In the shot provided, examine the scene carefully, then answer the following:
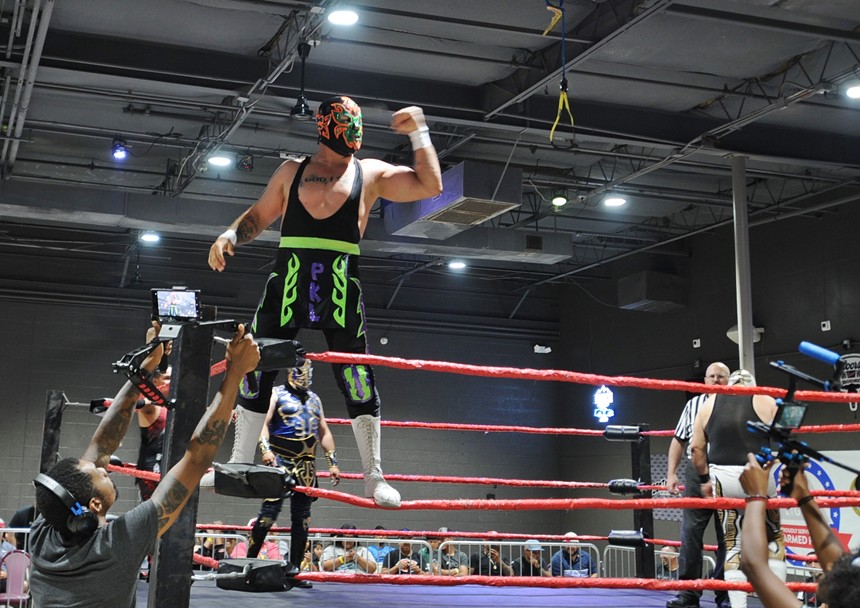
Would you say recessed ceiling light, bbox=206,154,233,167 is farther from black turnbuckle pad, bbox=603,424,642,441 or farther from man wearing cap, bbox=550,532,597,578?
black turnbuckle pad, bbox=603,424,642,441

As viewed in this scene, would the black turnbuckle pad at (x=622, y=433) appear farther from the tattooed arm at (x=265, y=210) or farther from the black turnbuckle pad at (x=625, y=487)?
the tattooed arm at (x=265, y=210)

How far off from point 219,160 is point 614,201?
4.37 m

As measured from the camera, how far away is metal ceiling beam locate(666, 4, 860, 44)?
623 centimetres

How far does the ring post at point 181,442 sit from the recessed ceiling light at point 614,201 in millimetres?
8717

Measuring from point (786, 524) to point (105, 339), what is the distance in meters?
8.18

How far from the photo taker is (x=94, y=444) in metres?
2.50

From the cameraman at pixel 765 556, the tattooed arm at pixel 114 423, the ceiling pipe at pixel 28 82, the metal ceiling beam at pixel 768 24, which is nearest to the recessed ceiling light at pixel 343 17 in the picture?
the ceiling pipe at pixel 28 82

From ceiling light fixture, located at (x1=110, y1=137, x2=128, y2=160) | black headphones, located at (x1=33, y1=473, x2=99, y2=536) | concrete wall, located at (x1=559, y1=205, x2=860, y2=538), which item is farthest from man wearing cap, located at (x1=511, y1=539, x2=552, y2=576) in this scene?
black headphones, located at (x1=33, y1=473, x2=99, y2=536)

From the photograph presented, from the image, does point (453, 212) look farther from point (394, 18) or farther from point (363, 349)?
point (363, 349)

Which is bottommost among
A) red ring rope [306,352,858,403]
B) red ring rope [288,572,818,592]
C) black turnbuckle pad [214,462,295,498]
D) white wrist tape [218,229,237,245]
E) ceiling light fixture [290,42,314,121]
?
red ring rope [288,572,818,592]

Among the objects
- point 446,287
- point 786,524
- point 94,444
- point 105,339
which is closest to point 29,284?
point 105,339

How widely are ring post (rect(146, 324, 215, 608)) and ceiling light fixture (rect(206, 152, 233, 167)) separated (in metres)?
7.19

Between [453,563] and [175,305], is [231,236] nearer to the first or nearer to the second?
[175,305]

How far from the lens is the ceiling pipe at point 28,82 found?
6.07 metres
